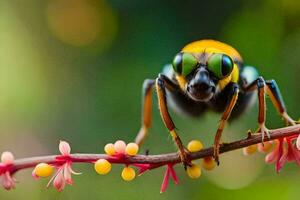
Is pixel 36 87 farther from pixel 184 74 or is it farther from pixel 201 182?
pixel 184 74

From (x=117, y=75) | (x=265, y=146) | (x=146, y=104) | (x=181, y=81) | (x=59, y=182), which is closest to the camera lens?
(x=59, y=182)

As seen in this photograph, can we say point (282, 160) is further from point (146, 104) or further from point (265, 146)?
point (146, 104)

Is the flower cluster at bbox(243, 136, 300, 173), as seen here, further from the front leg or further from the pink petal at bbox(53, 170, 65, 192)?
the pink petal at bbox(53, 170, 65, 192)

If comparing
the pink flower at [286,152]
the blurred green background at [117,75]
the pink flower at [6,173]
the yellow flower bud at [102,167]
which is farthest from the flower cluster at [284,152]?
the blurred green background at [117,75]

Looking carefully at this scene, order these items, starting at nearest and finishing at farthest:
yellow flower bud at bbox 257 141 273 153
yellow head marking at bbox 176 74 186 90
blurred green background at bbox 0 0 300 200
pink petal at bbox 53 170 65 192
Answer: pink petal at bbox 53 170 65 192 < yellow flower bud at bbox 257 141 273 153 < yellow head marking at bbox 176 74 186 90 < blurred green background at bbox 0 0 300 200

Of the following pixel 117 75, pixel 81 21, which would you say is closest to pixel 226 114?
pixel 117 75

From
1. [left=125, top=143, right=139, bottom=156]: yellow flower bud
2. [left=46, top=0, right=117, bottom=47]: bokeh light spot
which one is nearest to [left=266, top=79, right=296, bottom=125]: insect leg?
[left=125, top=143, right=139, bottom=156]: yellow flower bud

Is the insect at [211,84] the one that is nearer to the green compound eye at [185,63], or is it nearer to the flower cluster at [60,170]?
the green compound eye at [185,63]
